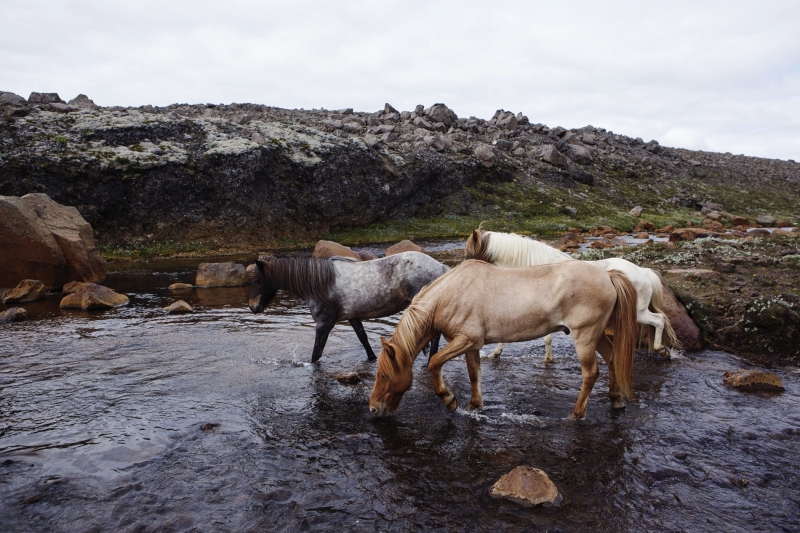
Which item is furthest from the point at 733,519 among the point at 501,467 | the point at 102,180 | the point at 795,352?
the point at 102,180

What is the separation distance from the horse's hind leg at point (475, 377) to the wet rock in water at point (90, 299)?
10.5 metres

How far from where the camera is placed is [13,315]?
11648 millimetres

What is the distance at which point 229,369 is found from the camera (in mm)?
8609

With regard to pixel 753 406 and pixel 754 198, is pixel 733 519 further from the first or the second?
pixel 754 198

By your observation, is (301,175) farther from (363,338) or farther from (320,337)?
(320,337)

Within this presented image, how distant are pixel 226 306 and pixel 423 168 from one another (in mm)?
20221

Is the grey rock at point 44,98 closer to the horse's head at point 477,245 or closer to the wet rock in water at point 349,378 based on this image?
the wet rock in water at point 349,378

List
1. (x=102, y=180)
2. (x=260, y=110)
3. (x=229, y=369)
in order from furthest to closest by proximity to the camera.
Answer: (x=260, y=110) → (x=102, y=180) → (x=229, y=369)

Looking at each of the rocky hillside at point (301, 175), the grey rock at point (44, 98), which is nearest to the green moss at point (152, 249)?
the rocky hillside at point (301, 175)

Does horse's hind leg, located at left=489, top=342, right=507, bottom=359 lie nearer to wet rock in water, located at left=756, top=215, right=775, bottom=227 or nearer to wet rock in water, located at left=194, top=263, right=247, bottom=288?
wet rock in water, located at left=194, top=263, right=247, bottom=288

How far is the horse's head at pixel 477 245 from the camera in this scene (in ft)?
26.1

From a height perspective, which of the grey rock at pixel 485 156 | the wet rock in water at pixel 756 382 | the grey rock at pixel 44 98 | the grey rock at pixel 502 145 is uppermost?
the grey rock at pixel 502 145

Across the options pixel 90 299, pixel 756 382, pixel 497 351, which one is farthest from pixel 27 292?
pixel 756 382

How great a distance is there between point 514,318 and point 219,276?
41.4 ft
